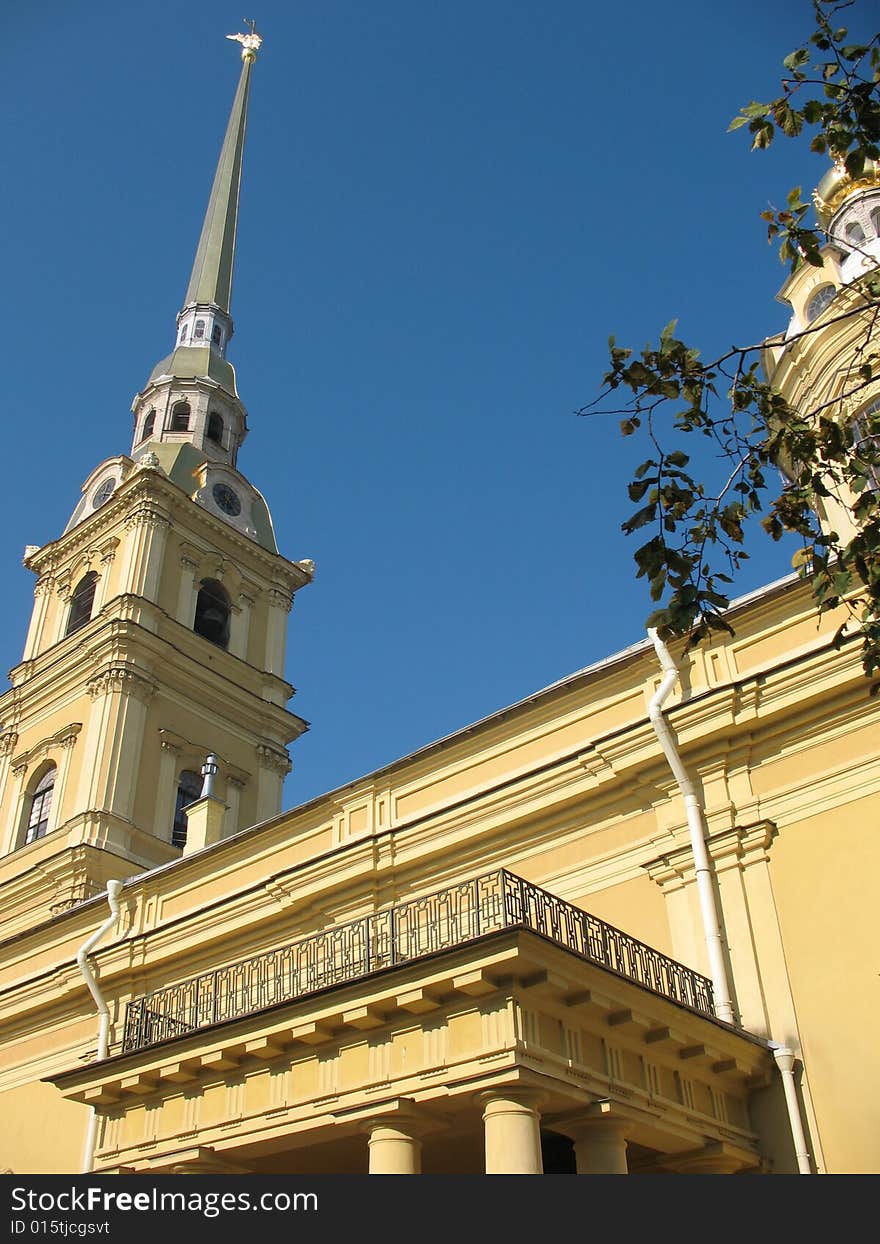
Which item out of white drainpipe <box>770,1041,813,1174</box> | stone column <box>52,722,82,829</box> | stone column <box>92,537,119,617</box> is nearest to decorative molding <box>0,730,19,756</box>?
stone column <box>52,722,82,829</box>

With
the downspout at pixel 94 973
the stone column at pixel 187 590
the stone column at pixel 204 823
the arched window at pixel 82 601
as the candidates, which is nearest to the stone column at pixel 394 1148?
the downspout at pixel 94 973

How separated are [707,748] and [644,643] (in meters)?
1.75

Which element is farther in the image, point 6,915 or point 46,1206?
point 6,915

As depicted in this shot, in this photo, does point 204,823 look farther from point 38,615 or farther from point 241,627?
point 38,615

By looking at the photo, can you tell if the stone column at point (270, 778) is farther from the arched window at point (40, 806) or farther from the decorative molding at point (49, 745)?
the arched window at point (40, 806)

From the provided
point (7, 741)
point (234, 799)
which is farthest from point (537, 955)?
point (7, 741)

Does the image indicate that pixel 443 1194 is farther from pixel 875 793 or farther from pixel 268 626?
pixel 268 626

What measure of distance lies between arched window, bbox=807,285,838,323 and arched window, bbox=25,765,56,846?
2018cm

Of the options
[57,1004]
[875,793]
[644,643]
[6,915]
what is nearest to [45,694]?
[6,915]

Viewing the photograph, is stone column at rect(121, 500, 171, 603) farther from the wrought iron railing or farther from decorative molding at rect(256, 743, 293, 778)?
the wrought iron railing

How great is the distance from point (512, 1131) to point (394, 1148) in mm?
1329

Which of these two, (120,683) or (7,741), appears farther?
(7,741)

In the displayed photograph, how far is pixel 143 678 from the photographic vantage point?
30.3 m

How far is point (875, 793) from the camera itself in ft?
42.3
